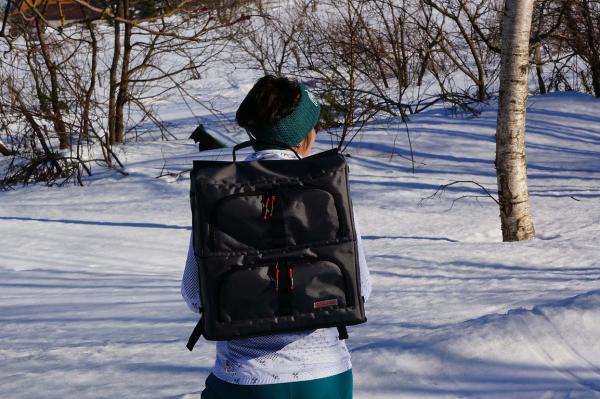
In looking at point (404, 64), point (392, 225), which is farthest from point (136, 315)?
point (404, 64)

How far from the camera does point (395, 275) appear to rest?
21.6 feet

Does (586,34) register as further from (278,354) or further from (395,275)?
(278,354)

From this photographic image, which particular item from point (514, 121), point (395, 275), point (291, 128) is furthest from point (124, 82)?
point (291, 128)

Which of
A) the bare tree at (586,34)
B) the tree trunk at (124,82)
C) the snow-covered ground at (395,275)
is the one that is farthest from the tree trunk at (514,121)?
the tree trunk at (124,82)

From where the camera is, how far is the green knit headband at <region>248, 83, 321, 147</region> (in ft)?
6.95

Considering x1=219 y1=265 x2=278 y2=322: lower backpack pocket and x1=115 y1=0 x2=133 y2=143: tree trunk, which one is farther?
x1=115 y1=0 x2=133 y2=143: tree trunk

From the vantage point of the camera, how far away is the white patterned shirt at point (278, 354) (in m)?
2.03

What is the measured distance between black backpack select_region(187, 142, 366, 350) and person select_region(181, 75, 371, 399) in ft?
0.24

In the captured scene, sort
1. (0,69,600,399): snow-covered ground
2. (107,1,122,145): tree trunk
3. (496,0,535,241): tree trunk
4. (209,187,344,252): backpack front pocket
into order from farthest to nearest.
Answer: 1. (107,1,122,145): tree trunk
2. (496,0,535,241): tree trunk
3. (0,69,600,399): snow-covered ground
4. (209,187,344,252): backpack front pocket

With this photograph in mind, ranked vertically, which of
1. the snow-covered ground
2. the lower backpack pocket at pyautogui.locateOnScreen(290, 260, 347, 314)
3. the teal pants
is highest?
the lower backpack pocket at pyautogui.locateOnScreen(290, 260, 347, 314)

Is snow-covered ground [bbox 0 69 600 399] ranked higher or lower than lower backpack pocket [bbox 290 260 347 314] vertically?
lower

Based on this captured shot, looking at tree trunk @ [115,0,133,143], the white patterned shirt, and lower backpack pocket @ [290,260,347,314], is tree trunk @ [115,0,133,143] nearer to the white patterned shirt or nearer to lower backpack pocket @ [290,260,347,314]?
the white patterned shirt

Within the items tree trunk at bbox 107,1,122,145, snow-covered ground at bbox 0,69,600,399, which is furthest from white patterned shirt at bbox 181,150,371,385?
tree trunk at bbox 107,1,122,145

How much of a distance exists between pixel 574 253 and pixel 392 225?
8.54ft
